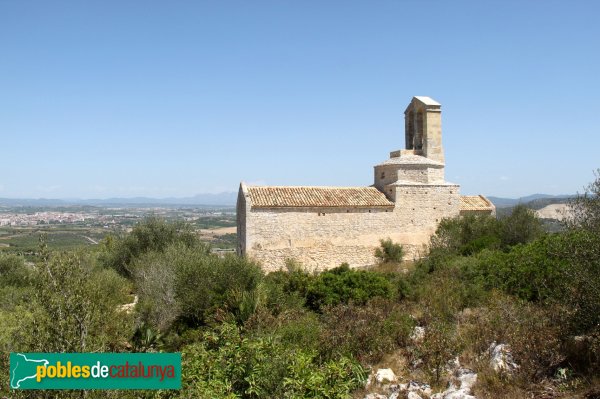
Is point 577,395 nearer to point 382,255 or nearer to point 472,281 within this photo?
point 472,281

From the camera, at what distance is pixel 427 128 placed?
22.0 meters

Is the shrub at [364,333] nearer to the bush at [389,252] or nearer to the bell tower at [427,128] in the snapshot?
the bush at [389,252]

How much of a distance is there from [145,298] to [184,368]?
6839 mm

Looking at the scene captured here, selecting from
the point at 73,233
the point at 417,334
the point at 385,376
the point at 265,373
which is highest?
the point at 265,373

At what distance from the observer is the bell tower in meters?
21.8

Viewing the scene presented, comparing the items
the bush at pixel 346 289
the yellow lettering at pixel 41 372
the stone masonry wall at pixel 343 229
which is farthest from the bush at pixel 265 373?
the stone masonry wall at pixel 343 229

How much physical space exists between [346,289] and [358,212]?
6362 mm

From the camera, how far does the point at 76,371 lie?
571cm

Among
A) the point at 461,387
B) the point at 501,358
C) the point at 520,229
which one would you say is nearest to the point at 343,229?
the point at 520,229

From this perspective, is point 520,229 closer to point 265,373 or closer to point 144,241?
point 265,373

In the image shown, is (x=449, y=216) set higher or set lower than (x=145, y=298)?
higher

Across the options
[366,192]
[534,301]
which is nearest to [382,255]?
[366,192]

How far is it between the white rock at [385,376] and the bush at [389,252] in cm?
1175

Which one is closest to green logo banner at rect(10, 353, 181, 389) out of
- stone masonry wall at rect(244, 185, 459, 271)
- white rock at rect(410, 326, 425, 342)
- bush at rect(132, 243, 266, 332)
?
white rock at rect(410, 326, 425, 342)
